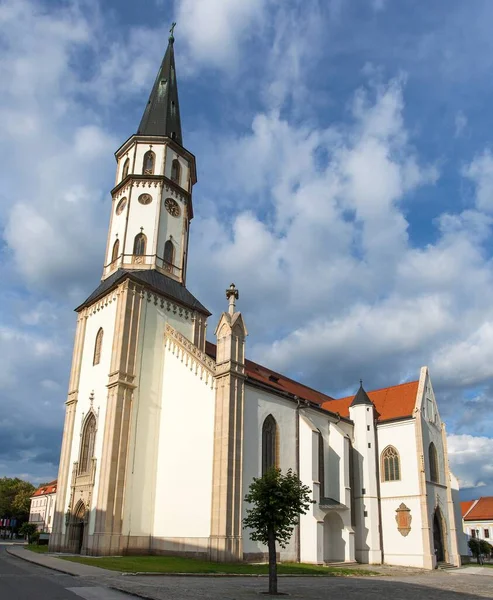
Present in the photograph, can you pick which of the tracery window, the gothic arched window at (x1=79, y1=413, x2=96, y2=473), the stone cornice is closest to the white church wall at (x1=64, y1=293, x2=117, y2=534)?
the gothic arched window at (x1=79, y1=413, x2=96, y2=473)

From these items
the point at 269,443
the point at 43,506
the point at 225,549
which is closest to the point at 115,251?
the point at 269,443

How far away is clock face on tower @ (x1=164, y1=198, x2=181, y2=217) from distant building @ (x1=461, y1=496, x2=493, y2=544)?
67.7 m

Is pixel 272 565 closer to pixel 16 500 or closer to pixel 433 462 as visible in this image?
pixel 433 462

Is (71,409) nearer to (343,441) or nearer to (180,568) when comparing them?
(180,568)

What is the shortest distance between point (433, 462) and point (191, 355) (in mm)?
21469

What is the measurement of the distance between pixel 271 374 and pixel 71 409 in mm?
16128

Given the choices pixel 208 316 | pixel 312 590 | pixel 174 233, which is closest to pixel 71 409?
pixel 208 316

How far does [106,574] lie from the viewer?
61.5 feet

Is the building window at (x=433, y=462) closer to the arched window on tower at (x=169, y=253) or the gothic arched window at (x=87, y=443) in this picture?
the arched window on tower at (x=169, y=253)

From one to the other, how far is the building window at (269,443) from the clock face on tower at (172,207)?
17.0 metres

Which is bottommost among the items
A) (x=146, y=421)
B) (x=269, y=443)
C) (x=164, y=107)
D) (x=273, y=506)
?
(x=273, y=506)

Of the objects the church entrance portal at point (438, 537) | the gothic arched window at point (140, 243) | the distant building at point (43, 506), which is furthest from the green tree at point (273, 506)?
the distant building at point (43, 506)

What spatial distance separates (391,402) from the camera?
140 ft

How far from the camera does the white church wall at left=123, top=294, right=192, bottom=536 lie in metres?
29.2
